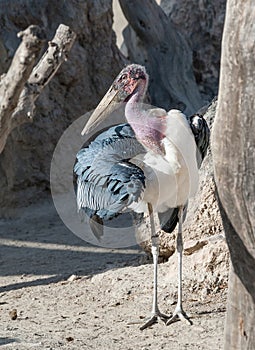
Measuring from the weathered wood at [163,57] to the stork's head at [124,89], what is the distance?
3.88 m

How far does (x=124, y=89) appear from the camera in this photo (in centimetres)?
582

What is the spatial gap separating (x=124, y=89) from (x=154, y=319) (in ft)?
4.82

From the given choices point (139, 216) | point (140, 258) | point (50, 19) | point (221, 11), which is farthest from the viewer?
point (221, 11)

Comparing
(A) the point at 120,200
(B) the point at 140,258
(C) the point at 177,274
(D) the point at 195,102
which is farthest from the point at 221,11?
(A) the point at 120,200

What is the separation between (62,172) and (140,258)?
2.35m

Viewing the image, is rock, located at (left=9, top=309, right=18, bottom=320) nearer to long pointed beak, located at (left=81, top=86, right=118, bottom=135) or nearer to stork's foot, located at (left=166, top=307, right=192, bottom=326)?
stork's foot, located at (left=166, top=307, right=192, bottom=326)

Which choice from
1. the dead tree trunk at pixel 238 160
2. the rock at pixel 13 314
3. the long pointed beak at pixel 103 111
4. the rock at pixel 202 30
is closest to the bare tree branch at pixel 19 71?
the dead tree trunk at pixel 238 160

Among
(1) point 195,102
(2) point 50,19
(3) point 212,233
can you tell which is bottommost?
(3) point 212,233

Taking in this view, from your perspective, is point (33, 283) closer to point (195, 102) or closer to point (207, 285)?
point (207, 285)

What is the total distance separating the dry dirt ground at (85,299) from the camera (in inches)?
197

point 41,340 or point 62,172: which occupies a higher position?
point 62,172

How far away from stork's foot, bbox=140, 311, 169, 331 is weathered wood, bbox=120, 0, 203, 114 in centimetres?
453

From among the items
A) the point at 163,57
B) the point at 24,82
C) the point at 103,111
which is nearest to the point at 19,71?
the point at 24,82

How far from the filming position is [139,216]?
6438 millimetres
